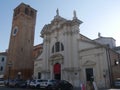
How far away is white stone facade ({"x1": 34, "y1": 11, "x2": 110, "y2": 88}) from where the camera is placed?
2439cm

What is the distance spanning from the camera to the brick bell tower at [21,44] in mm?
38156

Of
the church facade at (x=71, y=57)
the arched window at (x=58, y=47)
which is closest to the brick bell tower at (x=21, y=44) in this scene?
the church facade at (x=71, y=57)

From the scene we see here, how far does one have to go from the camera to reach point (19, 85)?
26.5 metres

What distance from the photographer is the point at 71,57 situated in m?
28.6

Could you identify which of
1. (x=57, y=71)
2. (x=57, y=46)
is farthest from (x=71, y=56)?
(x=57, y=46)

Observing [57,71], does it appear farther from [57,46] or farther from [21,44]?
[21,44]

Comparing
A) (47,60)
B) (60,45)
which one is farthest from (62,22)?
(47,60)

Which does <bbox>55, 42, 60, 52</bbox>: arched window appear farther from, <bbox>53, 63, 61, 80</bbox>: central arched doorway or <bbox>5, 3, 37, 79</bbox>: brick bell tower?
<bbox>5, 3, 37, 79</bbox>: brick bell tower

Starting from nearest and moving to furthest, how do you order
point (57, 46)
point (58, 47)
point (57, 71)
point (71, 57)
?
point (71, 57) < point (57, 71) < point (58, 47) < point (57, 46)

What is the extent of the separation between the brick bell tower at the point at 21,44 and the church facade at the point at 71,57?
516 centimetres

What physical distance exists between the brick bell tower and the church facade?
203 inches

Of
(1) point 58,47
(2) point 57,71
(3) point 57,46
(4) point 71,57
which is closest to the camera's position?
(4) point 71,57

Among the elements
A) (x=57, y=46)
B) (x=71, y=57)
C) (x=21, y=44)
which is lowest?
(x=71, y=57)

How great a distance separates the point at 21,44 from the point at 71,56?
17.0 meters
